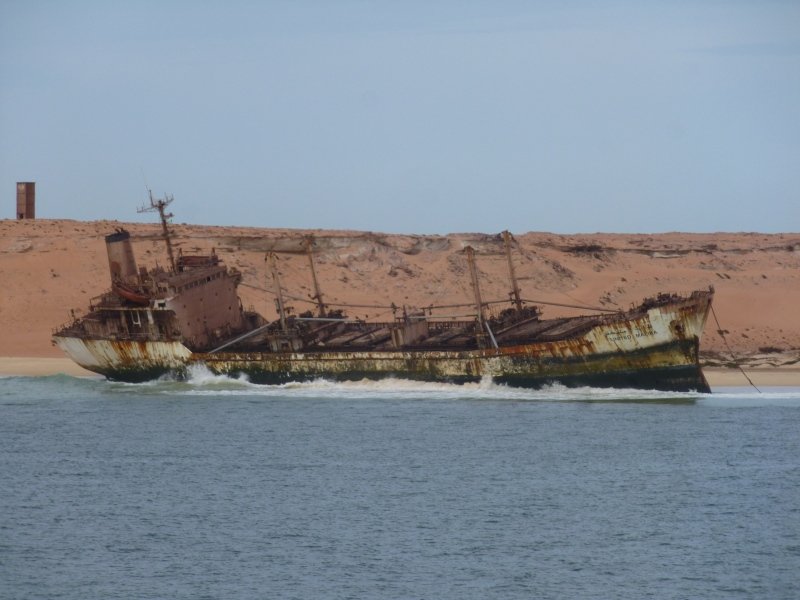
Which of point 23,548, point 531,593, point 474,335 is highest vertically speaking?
point 474,335

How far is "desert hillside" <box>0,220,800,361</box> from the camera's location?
242 ft

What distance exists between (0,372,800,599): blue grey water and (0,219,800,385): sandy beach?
20.5 m

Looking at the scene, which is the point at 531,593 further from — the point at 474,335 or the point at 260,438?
the point at 474,335

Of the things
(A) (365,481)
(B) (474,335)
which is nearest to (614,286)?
(B) (474,335)

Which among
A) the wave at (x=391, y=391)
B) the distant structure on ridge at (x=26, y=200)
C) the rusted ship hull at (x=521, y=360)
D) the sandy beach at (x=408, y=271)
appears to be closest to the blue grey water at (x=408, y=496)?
the wave at (x=391, y=391)

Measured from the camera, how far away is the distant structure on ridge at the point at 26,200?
97750mm

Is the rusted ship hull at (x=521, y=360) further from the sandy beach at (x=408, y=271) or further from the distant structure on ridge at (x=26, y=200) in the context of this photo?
the distant structure on ridge at (x=26, y=200)

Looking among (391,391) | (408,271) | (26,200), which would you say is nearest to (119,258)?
(391,391)

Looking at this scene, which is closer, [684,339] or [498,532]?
[498,532]

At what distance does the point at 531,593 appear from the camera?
25.4 metres

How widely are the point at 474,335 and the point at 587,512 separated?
829 inches

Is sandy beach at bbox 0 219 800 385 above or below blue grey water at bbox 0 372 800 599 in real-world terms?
above

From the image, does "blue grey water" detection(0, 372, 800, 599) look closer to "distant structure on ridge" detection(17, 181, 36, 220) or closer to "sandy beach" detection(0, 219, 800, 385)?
"sandy beach" detection(0, 219, 800, 385)

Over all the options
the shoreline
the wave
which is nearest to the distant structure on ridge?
the shoreline
